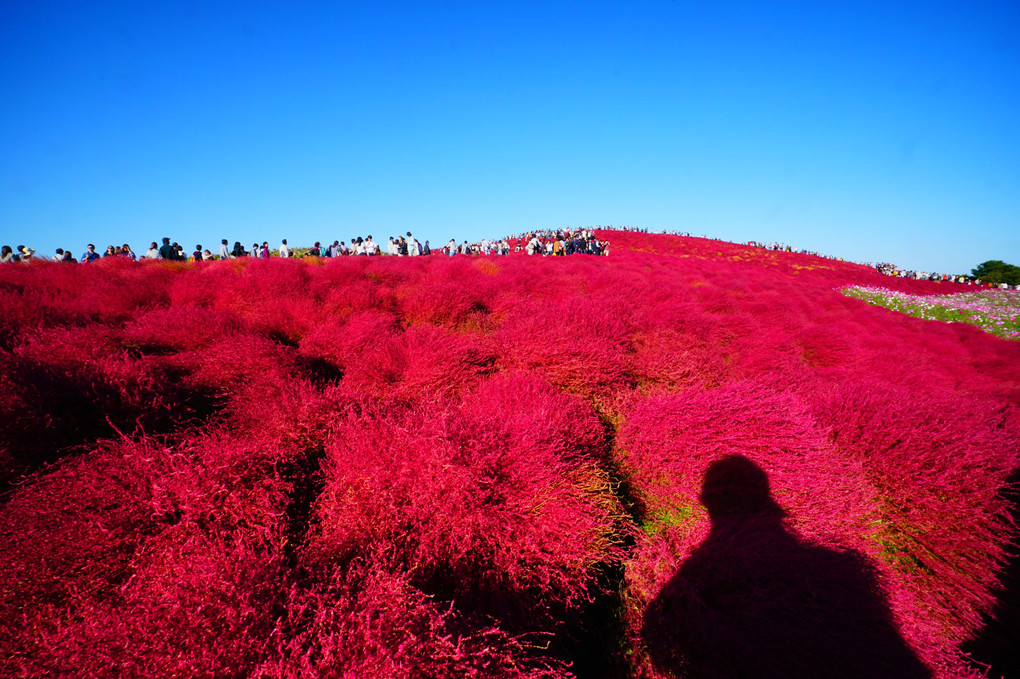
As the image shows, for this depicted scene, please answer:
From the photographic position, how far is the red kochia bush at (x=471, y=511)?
2.57m

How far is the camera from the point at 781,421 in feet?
12.5

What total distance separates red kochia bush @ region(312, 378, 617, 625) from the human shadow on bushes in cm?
67

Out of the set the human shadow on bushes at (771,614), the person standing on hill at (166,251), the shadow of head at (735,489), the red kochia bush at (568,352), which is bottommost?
the human shadow on bushes at (771,614)

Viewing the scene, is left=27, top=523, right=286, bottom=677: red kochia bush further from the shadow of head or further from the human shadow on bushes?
the shadow of head

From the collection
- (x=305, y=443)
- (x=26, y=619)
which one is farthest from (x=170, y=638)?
(x=305, y=443)

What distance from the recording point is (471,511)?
2.66 metres

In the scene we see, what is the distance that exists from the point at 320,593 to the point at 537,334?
3.91 meters

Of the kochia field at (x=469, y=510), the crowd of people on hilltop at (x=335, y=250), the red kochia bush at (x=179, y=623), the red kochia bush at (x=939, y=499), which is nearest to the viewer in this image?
the red kochia bush at (x=179, y=623)

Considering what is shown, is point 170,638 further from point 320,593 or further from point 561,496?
point 561,496

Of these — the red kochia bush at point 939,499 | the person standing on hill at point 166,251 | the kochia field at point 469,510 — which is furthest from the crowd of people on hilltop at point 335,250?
the red kochia bush at point 939,499

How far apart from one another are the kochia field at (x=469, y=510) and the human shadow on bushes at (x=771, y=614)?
19 millimetres

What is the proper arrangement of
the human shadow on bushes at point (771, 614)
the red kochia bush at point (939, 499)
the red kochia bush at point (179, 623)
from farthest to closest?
the red kochia bush at point (939, 499) → the human shadow on bushes at point (771, 614) → the red kochia bush at point (179, 623)

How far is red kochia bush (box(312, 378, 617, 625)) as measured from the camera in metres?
2.57

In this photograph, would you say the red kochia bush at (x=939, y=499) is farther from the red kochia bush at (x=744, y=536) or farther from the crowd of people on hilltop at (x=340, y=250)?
the crowd of people on hilltop at (x=340, y=250)
